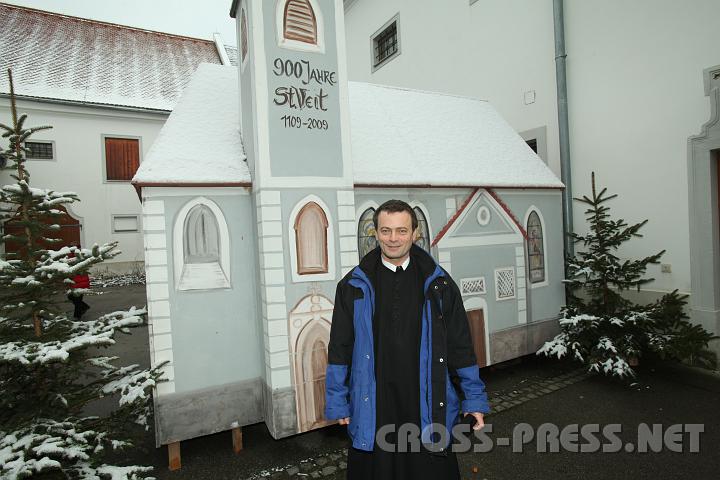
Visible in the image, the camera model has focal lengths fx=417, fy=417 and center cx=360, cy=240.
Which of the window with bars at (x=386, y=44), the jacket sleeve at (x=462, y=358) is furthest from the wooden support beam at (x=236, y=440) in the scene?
the window with bars at (x=386, y=44)

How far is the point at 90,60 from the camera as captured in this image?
17031 mm

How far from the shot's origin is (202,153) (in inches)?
168

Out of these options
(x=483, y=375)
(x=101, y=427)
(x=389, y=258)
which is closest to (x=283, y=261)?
(x=389, y=258)

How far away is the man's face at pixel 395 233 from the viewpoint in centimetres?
254

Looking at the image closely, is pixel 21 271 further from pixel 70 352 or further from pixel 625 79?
pixel 625 79

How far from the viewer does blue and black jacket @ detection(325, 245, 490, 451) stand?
2.47m

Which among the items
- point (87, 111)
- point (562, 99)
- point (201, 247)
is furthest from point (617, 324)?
point (87, 111)

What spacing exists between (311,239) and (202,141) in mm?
1565

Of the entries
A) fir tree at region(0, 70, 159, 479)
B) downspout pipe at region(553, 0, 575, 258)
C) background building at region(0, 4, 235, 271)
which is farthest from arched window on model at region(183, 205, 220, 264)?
background building at region(0, 4, 235, 271)

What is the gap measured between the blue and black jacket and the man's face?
18 centimetres

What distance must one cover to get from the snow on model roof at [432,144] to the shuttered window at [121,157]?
1322cm

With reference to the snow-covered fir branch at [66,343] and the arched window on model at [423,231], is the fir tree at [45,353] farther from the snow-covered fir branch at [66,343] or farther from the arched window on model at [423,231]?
the arched window on model at [423,231]

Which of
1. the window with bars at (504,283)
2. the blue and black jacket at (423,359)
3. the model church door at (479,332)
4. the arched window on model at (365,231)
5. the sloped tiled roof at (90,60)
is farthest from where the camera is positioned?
the sloped tiled roof at (90,60)

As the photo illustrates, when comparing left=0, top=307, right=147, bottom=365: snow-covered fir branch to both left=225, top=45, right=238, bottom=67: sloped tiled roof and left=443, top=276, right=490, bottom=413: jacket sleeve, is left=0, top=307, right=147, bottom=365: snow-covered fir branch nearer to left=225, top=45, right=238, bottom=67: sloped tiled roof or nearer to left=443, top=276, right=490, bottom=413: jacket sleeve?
left=443, top=276, right=490, bottom=413: jacket sleeve
